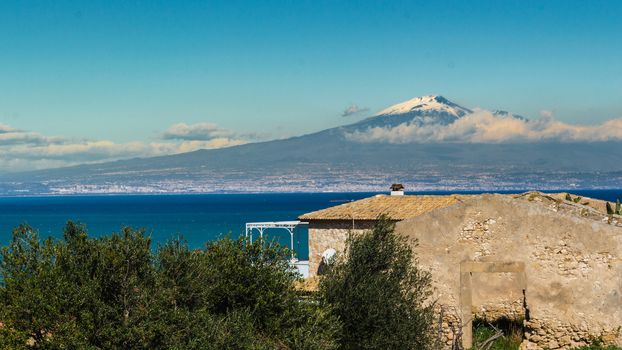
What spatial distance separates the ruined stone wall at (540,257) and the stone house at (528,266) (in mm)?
24

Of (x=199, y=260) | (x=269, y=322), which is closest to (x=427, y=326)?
(x=269, y=322)

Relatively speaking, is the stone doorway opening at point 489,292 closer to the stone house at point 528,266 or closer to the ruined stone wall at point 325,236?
the stone house at point 528,266

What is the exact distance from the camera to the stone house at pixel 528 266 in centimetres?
2067

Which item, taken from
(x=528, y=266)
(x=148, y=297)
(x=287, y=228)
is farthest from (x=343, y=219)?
(x=287, y=228)

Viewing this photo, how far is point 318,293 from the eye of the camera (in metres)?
20.6

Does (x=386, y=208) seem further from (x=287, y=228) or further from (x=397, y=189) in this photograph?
(x=287, y=228)

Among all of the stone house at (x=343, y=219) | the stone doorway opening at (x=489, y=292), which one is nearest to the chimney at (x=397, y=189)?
the stone house at (x=343, y=219)

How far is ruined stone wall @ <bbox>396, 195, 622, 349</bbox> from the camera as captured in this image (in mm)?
20656

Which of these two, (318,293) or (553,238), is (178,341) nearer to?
(318,293)

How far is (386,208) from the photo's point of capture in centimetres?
3269

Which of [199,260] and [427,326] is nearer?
[199,260]

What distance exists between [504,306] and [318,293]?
5.24m

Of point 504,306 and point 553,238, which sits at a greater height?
point 553,238

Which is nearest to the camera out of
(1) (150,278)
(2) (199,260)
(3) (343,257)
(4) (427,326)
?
(1) (150,278)
